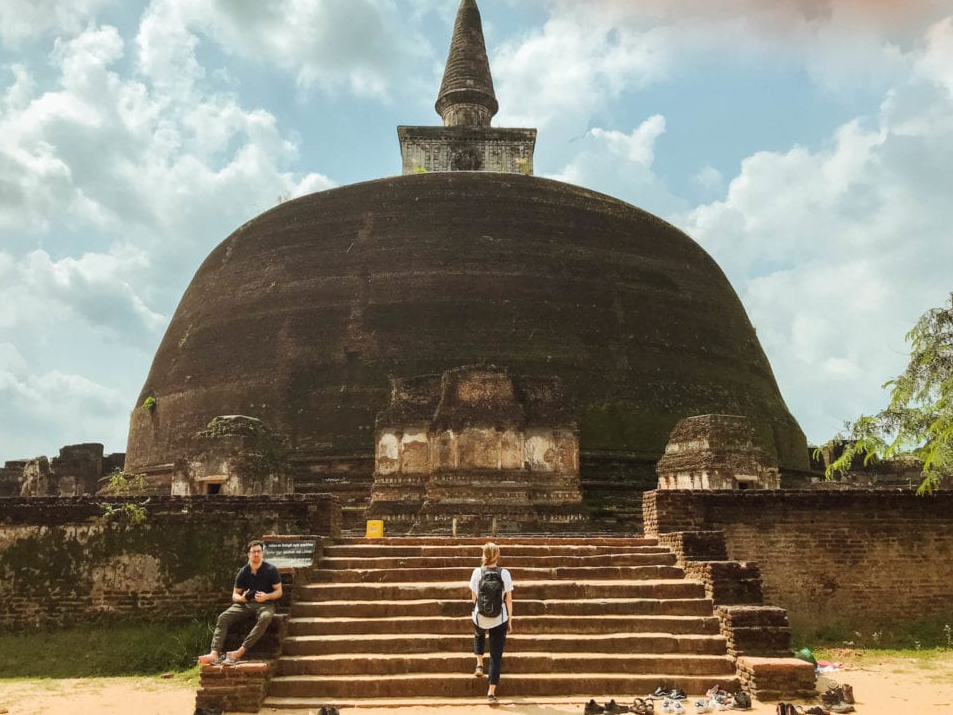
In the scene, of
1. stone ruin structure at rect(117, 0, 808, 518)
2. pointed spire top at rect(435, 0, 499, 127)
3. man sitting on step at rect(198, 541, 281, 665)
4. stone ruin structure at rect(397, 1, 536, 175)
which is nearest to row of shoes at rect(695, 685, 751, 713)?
man sitting on step at rect(198, 541, 281, 665)

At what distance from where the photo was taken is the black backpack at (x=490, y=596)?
6.41m

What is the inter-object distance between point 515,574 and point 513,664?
60.5 inches

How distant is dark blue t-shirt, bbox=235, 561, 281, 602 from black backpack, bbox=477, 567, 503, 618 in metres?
1.71

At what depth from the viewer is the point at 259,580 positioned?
6859 millimetres

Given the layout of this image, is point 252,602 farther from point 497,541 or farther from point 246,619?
point 497,541

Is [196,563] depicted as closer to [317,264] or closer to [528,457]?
[528,457]

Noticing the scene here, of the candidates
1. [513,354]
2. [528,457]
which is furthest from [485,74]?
[528,457]

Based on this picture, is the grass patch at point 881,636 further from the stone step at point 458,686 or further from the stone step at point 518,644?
the stone step at point 458,686

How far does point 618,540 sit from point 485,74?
22901 millimetres

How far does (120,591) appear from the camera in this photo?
898cm

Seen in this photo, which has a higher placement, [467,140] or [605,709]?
[467,140]

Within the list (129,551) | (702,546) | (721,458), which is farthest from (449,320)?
(702,546)

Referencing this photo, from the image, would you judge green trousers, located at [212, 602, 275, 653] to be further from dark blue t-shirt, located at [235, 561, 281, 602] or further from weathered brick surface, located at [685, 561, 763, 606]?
weathered brick surface, located at [685, 561, 763, 606]

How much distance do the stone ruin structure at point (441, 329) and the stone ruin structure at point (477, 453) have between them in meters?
0.21
